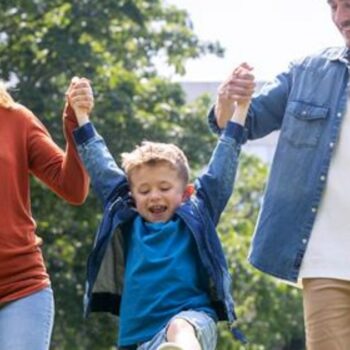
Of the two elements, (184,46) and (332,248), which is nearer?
(332,248)

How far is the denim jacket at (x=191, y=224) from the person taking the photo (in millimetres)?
4801

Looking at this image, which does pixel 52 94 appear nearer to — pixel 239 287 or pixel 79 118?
pixel 239 287

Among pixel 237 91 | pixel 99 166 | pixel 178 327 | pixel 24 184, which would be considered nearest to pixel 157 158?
pixel 99 166

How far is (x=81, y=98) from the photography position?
5086 millimetres

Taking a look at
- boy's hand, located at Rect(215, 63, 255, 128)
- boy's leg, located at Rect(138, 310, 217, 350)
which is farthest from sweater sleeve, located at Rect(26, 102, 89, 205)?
boy's leg, located at Rect(138, 310, 217, 350)

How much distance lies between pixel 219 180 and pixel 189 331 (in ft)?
2.09

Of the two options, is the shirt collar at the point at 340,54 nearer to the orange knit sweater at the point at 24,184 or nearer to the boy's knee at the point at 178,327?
the orange knit sweater at the point at 24,184

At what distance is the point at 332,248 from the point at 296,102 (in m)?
0.60

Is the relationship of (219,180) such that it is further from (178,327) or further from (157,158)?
(178,327)

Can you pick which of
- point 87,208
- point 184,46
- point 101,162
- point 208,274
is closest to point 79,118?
point 101,162

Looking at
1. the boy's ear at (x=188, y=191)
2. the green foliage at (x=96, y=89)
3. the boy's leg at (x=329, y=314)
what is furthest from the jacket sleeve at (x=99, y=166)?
the green foliage at (x=96, y=89)

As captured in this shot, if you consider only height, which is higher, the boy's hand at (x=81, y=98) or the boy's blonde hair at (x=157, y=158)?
the boy's hand at (x=81, y=98)

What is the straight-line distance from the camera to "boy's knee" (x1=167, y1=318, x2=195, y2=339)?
4535 millimetres

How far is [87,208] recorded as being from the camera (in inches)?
711
